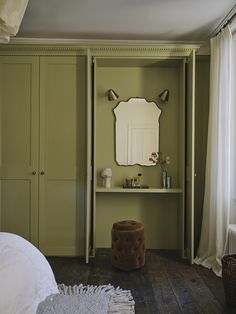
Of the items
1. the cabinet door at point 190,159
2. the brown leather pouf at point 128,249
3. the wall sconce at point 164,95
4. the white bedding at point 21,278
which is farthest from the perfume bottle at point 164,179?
the white bedding at point 21,278

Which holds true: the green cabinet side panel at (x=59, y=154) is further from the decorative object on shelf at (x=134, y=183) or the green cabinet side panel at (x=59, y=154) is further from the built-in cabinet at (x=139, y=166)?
→ the decorative object on shelf at (x=134, y=183)

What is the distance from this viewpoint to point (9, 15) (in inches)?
75.7

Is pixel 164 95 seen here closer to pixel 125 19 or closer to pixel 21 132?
pixel 125 19

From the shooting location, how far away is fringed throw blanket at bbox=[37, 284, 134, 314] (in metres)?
2.37

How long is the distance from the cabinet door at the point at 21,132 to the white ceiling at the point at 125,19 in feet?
1.66

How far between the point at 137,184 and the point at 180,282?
1.30 m

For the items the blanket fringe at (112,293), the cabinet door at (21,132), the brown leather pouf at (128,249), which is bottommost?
the blanket fringe at (112,293)

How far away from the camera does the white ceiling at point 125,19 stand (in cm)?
287

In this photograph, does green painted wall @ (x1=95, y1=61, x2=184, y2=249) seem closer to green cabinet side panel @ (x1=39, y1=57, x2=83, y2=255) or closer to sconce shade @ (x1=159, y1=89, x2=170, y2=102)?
sconce shade @ (x1=159, y1=89, x2=170, y2=102)

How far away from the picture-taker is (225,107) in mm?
3150

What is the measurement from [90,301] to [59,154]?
1.69 metres

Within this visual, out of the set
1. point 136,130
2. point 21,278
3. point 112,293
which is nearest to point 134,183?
point 136,130

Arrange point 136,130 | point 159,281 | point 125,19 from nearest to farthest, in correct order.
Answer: point 159,281 → point 125,19 → point 136,130

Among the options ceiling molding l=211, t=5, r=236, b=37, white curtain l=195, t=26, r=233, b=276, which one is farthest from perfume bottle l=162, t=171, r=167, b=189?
ceiling molding l=211, t=5, r=236, b=37
